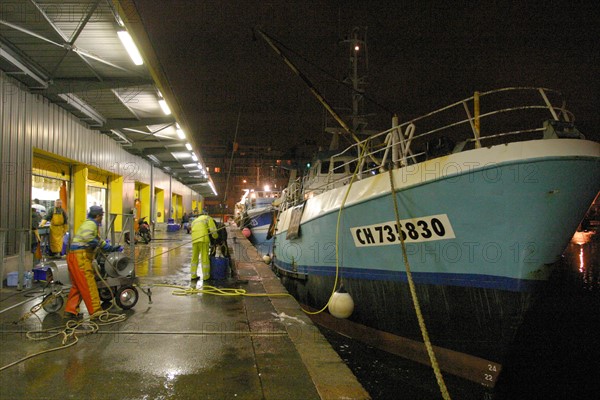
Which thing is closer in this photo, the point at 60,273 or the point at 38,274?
the point at 60,273

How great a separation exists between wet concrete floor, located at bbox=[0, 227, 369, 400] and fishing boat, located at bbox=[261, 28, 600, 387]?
3.62 ft

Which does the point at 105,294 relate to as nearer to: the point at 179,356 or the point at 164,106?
the point at 179,356

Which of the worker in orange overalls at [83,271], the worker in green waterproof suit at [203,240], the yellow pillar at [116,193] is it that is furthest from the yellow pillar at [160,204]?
the worker in orange overalls at [83,271]

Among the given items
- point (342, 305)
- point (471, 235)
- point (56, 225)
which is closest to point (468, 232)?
point (471, 235)

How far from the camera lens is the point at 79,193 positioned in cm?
1154

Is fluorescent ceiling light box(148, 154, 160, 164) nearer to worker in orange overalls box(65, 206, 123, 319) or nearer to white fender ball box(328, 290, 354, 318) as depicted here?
A: worker in orange overalls box(65, 206, 123, 319)

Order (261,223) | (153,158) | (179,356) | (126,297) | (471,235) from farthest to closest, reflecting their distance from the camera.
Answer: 1. (153,158)
2. (261,223)
3. (126,297)
4. (471,235)
5. (179,356)

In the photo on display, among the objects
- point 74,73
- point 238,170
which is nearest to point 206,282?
point 74,73

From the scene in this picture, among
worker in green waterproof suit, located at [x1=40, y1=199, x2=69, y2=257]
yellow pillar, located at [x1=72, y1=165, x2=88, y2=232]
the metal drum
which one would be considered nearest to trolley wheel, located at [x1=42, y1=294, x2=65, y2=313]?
the metal drum

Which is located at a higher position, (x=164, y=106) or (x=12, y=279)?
(x=164, y=106)

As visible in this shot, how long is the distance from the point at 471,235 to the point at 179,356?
3528 mm

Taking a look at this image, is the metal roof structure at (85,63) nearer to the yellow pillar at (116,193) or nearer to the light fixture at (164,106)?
the light fixture at (164,106)

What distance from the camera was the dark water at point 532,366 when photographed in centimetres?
498

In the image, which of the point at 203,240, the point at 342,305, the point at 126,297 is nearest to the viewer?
the point at 342,305
